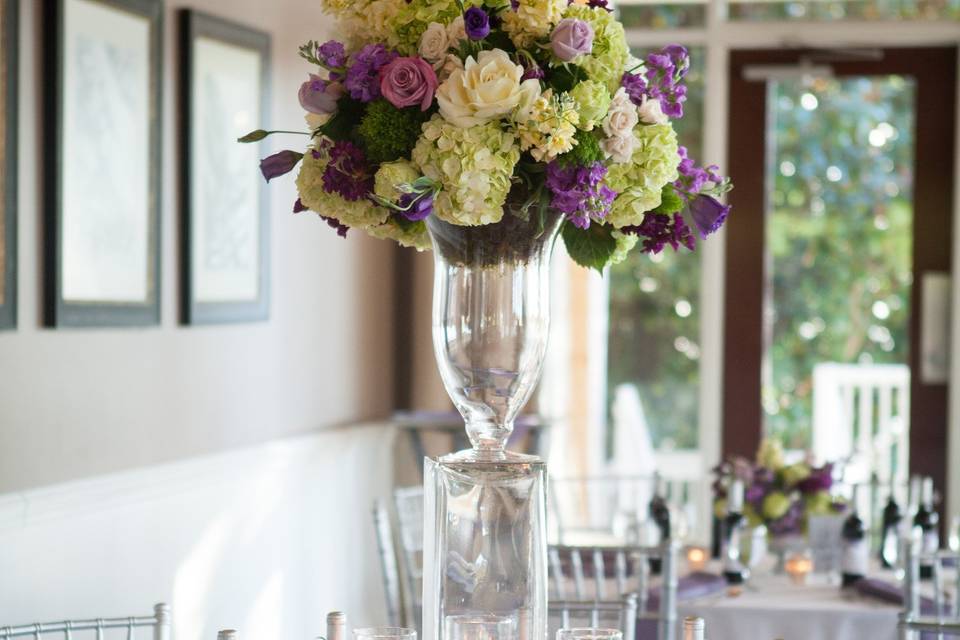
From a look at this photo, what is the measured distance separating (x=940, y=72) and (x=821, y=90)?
47 centimetres

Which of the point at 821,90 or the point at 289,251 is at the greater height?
the point at 821,90

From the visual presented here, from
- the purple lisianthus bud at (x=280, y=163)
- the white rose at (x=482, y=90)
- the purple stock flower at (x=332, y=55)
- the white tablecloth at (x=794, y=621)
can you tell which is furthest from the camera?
the white tablecloth at (x=794, y=621)

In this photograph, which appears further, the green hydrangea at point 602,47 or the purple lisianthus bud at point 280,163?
the purple lisianthus bud at point 280,163

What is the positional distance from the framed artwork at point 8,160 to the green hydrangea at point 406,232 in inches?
55.5

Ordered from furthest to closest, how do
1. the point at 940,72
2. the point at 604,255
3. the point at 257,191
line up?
1. the point at 940,72
2. the point at 257,191
3. the point at 604,255

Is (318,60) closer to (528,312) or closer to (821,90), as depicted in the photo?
(528,312)

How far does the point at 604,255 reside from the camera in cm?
Result: 179

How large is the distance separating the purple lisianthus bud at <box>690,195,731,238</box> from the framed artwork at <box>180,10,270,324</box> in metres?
2.22

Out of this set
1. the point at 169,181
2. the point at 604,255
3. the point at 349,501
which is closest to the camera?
the point at 604,255

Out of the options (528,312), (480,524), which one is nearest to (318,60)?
(528,312)

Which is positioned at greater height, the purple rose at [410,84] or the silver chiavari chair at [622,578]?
the purple rose at [410,84]

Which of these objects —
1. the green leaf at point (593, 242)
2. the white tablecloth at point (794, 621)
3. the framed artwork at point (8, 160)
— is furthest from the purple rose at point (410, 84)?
the white tablecloth at point (794, 621)

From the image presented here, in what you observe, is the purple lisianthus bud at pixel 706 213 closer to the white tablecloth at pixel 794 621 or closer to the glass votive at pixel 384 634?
the glass votive at pixel 384 634

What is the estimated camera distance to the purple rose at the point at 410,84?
5.07 ft
